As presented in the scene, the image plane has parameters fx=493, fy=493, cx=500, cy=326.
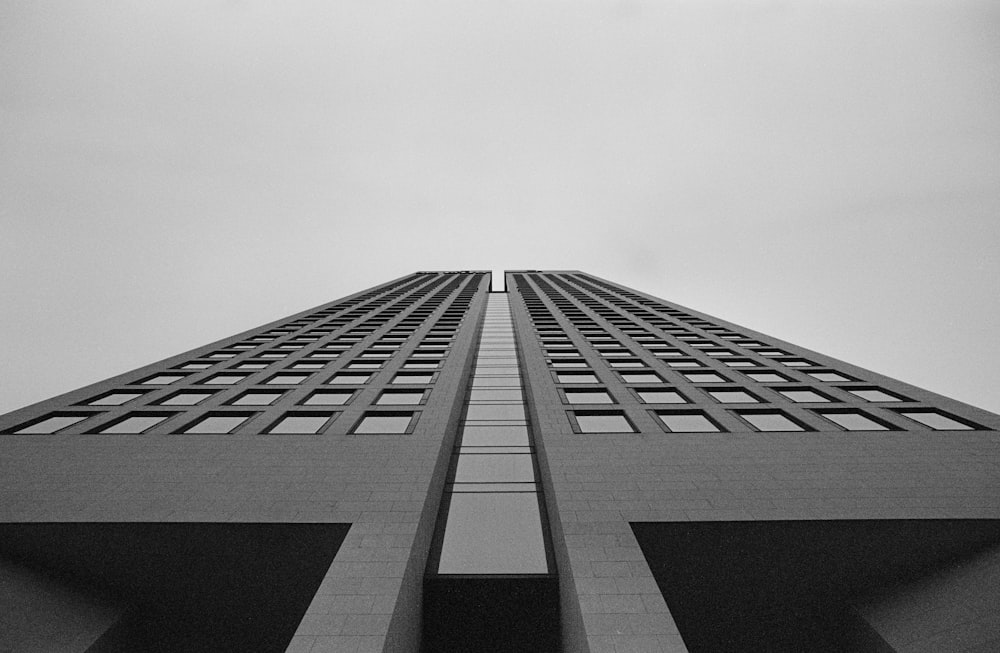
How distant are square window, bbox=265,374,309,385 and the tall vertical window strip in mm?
7931

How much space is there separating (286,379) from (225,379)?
306 cm

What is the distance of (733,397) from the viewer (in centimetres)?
1998

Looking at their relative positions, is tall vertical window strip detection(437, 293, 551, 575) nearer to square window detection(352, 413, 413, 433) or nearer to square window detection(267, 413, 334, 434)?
square window detection(352, 413, 413, 433)

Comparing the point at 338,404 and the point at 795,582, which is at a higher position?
the point at 338,404

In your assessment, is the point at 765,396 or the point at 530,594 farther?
the point at 765,396

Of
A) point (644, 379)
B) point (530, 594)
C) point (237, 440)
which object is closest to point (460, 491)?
point (530, 594)

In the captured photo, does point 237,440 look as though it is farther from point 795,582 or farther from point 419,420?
point 795,582

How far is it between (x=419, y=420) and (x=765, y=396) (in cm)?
1374

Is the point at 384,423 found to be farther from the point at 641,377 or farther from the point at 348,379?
the point at 641,377

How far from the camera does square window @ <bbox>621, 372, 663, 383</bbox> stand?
2212 centimetres

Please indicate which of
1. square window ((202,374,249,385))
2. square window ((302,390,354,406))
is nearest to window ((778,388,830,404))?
square window ((302,390,354,406))

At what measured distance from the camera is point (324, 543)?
1212 centimetres

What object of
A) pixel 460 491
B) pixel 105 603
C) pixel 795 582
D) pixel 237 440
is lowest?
pixel 105 603

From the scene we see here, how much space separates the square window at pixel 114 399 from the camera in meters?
19.9
